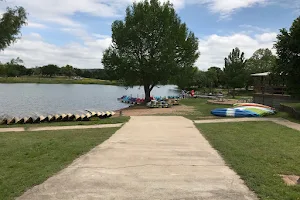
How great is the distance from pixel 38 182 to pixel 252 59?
66471 mm

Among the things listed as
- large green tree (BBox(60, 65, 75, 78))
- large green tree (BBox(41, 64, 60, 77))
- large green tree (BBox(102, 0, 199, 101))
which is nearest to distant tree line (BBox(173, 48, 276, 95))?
large green tree (BBox(102, 0, 199, 101))

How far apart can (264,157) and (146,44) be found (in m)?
27.6

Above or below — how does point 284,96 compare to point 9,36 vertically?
below

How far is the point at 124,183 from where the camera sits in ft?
16.9

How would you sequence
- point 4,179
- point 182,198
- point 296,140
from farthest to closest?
1. point 296,140
2. point 4,179
3. point 182,198

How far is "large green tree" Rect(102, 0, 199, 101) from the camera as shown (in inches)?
1287

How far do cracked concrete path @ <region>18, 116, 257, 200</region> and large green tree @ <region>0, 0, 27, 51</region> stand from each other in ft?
30.7

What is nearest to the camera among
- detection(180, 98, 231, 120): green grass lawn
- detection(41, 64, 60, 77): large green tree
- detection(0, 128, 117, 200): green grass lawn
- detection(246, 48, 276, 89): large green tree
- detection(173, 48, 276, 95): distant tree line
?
detection(0, 128, 117, 200): green grass lawn

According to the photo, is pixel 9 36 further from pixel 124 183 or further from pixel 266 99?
pixel 266 99

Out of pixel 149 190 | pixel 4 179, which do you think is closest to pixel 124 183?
pixel 149 190

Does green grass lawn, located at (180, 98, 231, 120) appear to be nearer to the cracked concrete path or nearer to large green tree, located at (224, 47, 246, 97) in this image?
the cracked concrete path

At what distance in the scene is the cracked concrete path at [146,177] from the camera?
15.3ft

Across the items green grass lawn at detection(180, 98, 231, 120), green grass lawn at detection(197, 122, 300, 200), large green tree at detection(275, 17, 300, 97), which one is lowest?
green grass lawn at detection(180, 98, 231, 120)

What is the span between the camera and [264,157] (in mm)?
7465
